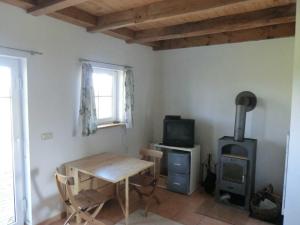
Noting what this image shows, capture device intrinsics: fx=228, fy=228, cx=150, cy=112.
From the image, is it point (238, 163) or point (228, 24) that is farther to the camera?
point (238, 163)

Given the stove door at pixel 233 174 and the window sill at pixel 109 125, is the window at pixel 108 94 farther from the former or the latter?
the stove door at pixel 233 174

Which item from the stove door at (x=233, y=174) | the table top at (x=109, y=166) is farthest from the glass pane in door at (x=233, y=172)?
the table top at (x=109, y=166)

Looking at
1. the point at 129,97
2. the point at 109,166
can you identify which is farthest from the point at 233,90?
the point at 109,166

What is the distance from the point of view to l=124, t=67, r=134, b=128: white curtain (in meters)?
3.67

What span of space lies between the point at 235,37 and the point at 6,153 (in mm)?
3466

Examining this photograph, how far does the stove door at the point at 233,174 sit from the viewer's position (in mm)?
3180

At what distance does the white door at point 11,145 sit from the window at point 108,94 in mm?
1117

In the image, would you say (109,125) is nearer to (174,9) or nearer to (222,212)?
(174,9)

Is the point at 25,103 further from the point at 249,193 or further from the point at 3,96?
the point at 249,193

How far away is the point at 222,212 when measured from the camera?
3100 mm

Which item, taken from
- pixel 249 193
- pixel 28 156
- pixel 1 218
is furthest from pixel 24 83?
pixel 249 193

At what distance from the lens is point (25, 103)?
2.48 m

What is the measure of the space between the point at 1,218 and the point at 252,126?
138 inches

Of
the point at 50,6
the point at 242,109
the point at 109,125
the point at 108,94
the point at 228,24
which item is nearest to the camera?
the point at 50,6
